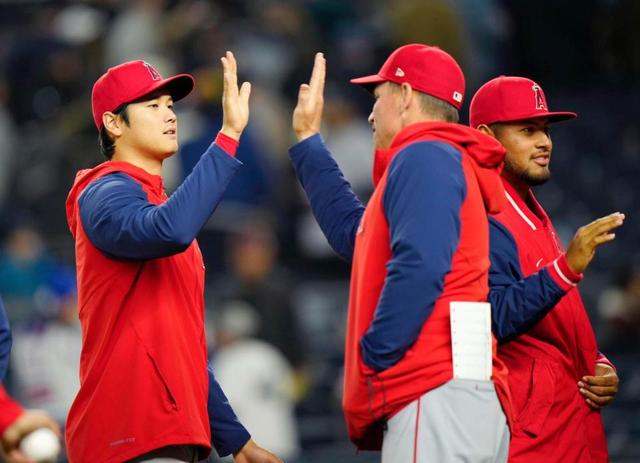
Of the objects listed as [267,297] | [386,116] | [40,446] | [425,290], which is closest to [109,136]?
[386,116]

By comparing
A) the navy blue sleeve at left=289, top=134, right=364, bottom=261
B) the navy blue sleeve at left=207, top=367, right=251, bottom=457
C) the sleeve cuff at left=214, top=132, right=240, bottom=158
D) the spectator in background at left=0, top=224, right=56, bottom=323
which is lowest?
the spectator in background at left=0, top=224, right=56, bottom=323

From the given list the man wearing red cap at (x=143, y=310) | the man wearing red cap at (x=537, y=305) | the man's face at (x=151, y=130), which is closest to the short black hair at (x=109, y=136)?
the man's face at (x=151, y=130)

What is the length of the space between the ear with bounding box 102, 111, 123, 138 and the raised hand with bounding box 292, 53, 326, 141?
0.64 metres

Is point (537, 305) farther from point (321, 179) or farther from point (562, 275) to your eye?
point (321, 179)

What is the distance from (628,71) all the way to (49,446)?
367 inches

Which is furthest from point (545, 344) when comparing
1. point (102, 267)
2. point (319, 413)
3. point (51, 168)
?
point (51, 168)

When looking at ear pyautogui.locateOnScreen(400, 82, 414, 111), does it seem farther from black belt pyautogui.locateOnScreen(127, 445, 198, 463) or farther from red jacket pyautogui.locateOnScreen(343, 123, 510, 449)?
black belt pyautogui.locateOnScreen(127, 445, 198, 463)

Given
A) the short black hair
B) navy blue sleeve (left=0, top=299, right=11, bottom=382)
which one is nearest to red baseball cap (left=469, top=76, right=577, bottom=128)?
the short black hair

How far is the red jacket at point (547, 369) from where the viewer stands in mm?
5082

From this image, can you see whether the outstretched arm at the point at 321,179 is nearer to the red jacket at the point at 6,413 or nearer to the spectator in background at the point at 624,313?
the red jacket at the point at 6,413

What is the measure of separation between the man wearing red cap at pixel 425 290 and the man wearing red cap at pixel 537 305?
9.9 inches

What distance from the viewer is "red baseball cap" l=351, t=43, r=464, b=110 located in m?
4.88

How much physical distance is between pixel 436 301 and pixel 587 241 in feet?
1.86

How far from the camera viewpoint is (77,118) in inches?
518
